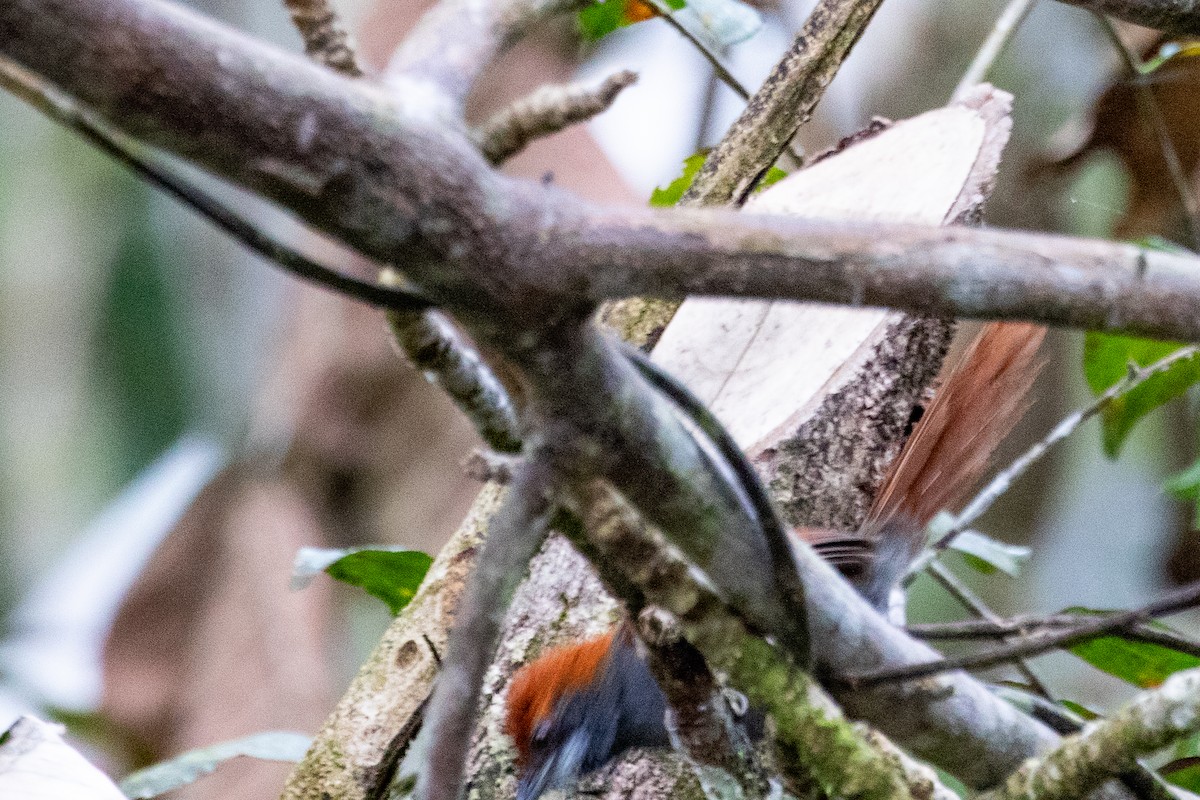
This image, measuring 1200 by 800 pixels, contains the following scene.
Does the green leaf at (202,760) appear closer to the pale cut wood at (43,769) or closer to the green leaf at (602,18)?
the pale cut wood at (43,769)

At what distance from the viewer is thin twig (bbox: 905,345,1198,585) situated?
1207 millimetres

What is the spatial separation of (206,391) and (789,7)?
2.16 meters

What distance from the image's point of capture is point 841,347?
113cm

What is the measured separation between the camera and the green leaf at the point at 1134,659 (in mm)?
1234

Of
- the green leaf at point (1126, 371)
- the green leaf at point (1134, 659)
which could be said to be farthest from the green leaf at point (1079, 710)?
the green leaf at point (1126, 371)

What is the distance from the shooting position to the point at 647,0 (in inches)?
55.4

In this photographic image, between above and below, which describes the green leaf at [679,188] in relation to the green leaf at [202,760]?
above

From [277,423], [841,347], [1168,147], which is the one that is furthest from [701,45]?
[277,423]

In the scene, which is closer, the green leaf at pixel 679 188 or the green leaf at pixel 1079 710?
the green leaf at pixel 1079 710

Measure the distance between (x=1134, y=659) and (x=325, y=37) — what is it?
1252 mm

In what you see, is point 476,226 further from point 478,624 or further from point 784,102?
point 784,102

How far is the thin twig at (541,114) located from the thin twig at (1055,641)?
0.34m

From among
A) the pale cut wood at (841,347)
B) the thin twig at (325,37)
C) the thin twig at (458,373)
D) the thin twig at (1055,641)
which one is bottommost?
the thin twig at (1055,641)

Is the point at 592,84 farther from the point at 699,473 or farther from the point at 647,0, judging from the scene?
the point at 647,0
